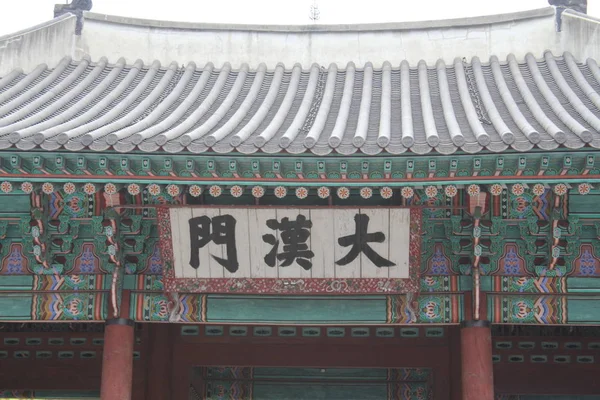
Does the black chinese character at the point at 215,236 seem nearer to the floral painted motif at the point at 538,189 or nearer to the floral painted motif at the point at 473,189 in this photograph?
the floral painted motif at the point at 473,189

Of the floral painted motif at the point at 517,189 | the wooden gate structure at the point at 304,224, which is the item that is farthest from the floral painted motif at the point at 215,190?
the floral painted motif at the point at 517,189

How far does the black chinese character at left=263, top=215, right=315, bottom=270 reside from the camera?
7.60m

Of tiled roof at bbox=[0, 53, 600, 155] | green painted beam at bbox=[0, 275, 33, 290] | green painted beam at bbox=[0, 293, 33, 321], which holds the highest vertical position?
tiled roof at bbox=[0, 53, 600, 155]

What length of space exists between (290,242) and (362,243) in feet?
2.01

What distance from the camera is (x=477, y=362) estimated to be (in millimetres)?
7664

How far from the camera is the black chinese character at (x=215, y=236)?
7613 mm

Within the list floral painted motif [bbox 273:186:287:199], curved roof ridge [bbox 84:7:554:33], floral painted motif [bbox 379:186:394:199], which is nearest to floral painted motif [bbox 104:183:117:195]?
floral painted motif [bbox 273:186:287:199]

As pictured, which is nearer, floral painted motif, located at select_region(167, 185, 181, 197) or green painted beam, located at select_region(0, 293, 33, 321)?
floral painted motif, located at select_region(167, 185, 181, 197)

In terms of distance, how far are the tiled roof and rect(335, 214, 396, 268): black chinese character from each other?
763 millimetres

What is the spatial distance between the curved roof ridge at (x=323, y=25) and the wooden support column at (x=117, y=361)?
4722 mm

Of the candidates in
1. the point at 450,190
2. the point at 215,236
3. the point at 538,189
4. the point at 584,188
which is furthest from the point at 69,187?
the point at 584,188

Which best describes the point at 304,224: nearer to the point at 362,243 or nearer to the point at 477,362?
the point at 362,243

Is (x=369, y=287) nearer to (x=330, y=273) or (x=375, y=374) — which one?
(x=330, y=273)

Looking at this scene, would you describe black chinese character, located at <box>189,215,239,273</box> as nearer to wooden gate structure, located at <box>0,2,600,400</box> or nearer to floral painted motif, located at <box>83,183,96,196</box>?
wooden gate structure, located at <box>0,2,600,400</box>
